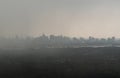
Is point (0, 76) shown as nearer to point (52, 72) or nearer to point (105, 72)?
point (52, 72)

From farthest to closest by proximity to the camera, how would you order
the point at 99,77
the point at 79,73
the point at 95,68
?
the point at 95,68 → the point at 79,73 → the point at 99,77

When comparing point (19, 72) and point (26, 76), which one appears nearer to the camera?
point (26, 76)

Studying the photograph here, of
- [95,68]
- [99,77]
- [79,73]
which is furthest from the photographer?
[95,68]

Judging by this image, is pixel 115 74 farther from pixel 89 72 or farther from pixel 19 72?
pixel 19 72

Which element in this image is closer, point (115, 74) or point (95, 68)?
point (115, 74)

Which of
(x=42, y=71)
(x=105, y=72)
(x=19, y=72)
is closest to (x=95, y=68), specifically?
(x=105, y=72)

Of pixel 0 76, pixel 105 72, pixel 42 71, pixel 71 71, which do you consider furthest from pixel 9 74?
pixel 105 72

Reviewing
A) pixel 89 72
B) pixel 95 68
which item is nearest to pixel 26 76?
pixel 89 72

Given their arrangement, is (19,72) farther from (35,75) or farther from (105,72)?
(105,72)
